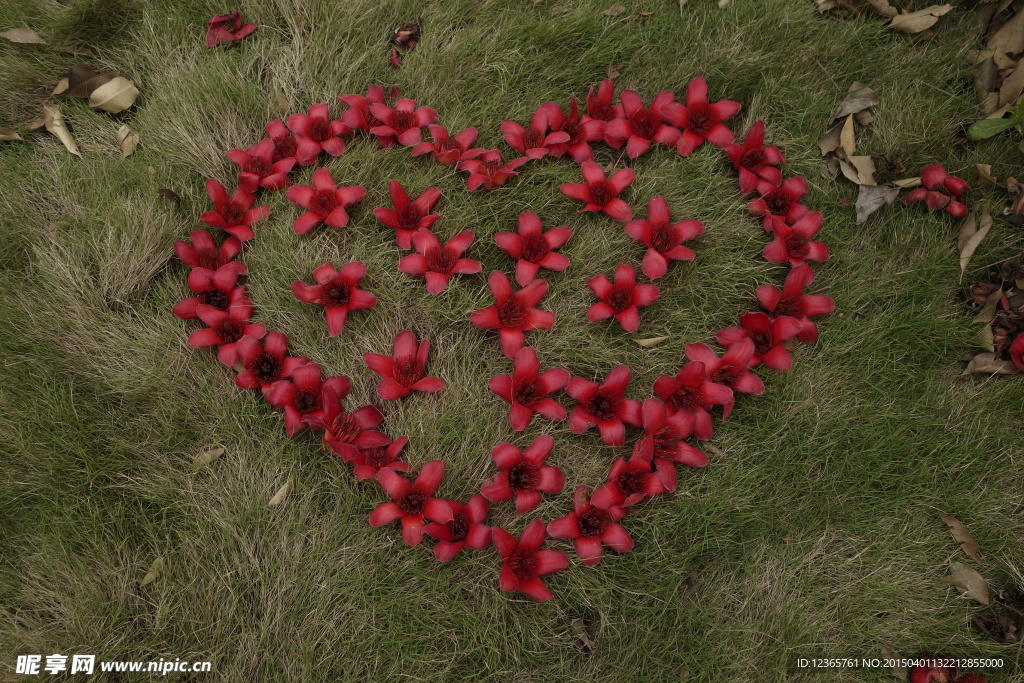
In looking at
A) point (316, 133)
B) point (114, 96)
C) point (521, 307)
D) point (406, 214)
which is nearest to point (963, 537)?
point (521, 307)

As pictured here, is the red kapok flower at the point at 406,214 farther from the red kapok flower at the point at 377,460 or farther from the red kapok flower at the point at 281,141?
the red kapok flower at the point at 377,460

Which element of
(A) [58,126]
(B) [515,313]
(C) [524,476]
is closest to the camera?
(C) [524,476]

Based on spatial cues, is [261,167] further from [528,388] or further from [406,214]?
[528,388]

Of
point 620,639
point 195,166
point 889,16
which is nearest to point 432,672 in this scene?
point 620,639

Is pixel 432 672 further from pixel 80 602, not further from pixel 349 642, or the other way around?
pixel 80 602

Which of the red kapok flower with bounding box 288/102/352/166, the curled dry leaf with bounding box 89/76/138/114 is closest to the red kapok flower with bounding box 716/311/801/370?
the red kapok flower with bounding box 288/102/352/166

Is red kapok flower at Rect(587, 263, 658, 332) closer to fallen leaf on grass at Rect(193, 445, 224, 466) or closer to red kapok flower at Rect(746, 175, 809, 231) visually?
red kapok flower at Rect(746, 175, 809, 231)

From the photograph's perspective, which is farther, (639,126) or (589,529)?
(639,126)

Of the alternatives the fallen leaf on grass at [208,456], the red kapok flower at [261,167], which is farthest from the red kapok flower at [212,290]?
the fallen leaf on grass at [208,456]
